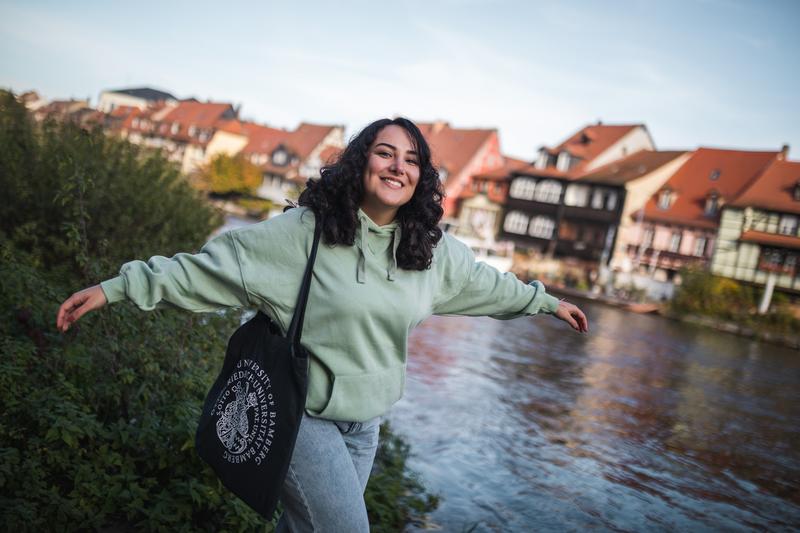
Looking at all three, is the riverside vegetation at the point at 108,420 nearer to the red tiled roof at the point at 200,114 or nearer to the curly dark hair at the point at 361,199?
the curly dark hair at the point at 361,199

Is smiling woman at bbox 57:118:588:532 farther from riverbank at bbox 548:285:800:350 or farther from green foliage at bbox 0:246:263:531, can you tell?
riverbank at bbox 548:285:800:350

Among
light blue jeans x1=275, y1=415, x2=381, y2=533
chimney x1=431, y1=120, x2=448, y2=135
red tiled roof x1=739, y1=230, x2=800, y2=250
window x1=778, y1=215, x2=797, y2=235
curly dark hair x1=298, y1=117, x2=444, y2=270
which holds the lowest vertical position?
light blue jeans x1=275, y1=415, x2=381, y2=533

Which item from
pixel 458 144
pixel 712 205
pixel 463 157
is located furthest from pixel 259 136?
pixel 712 205

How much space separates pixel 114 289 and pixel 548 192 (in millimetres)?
51701

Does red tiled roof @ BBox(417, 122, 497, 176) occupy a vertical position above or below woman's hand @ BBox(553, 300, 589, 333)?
above

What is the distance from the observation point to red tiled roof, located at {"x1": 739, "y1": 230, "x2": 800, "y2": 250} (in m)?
39.0

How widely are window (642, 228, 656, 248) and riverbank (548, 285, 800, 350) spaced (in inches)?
323

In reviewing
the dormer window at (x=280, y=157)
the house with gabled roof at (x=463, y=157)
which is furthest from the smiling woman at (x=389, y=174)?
the dormer window at (x=280, y=157)

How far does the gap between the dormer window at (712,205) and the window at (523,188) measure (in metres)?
13.1

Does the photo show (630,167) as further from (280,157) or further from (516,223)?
(280,157)

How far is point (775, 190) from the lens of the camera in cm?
4191

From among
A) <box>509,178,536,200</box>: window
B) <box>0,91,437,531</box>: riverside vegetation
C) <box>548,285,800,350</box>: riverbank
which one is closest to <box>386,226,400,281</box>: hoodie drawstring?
<box>0,91,437,531</box>: riverside vegetation

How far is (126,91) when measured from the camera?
344 feet

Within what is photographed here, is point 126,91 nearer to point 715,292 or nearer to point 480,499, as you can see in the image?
point 715,292
